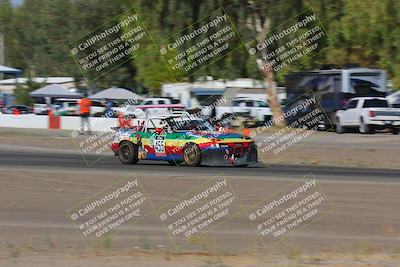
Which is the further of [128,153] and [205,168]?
[128,153]

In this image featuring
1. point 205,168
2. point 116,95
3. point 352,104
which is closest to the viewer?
point 205,168

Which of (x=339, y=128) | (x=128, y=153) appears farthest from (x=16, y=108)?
(x=128, y=153)

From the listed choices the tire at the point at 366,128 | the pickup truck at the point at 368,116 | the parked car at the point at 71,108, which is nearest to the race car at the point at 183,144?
the pickup truck at the point at 368,116

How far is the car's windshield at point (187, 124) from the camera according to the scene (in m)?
20.9

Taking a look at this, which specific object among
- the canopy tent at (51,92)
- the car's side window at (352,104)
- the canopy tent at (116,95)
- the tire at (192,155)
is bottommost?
the tire at (192,155)

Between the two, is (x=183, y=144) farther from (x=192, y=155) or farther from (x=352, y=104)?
(x=352, y=104)

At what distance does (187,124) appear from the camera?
69.0 feet

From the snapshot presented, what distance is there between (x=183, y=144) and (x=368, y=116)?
19.0 m

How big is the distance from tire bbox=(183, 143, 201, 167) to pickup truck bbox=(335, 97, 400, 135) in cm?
1882

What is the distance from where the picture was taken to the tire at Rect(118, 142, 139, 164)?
70.6 ft

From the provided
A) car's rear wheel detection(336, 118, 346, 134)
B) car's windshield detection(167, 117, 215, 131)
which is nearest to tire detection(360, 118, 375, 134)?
car's rear wheel detection(336, 118, 346, 134)

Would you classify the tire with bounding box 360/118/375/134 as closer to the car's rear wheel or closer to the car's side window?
the car's side window

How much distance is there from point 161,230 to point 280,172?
8.17 meters

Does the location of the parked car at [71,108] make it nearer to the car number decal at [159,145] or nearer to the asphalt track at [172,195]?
the asphalt track at [172,195]
